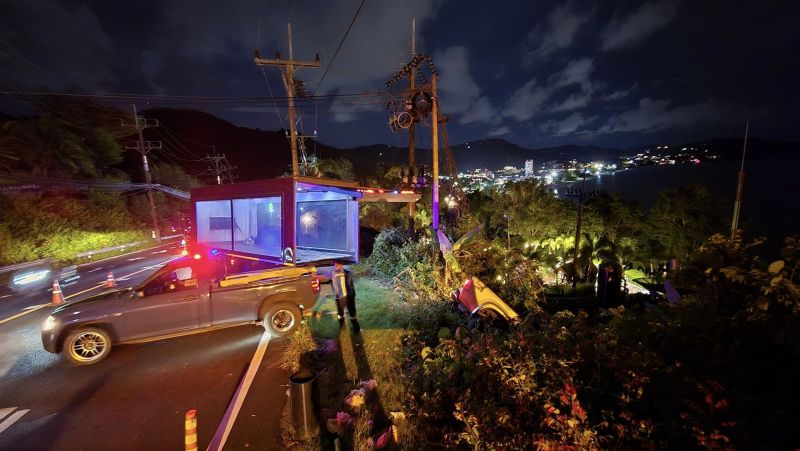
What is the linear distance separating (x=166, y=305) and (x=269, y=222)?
6.12 m

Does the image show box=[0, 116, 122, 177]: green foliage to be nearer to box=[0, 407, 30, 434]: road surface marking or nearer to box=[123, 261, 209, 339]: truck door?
box=[123, 261, 209, 339]: truck door

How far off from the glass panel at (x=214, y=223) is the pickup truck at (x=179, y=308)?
19.1 feet

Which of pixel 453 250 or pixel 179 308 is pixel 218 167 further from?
pixel 453 250

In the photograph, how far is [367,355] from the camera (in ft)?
19.4

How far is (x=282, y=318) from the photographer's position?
7.00 m

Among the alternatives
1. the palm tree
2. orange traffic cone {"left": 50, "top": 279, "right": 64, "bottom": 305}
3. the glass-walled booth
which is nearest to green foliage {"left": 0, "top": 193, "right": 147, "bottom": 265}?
Answer: orange traffic cone {"left": 50, "top": 279, "right": 64, "bottom": 305}

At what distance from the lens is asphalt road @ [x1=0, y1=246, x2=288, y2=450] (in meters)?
4.15

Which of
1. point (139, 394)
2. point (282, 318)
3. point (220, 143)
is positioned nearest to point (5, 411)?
point (139, 394)

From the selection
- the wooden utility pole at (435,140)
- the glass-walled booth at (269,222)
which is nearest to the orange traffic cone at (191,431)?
the glass-walled booth at (269,222)

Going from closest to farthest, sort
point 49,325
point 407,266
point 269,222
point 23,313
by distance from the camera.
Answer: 1. point 49,325
2. point 23,313
3. point 407,266
4. point 269,222

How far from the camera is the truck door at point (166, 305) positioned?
20.1 ft

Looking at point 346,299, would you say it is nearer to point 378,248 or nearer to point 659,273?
point 378,248

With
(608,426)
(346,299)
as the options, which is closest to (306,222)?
(346,299)

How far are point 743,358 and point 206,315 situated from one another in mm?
7608
